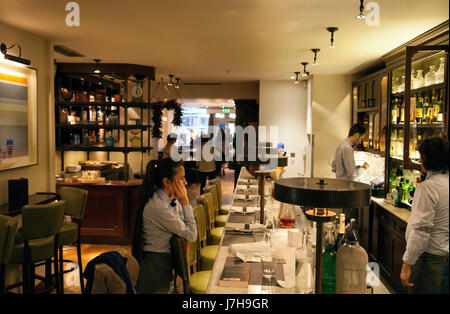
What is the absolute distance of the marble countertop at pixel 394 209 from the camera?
403 centimetres

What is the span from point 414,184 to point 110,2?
3.53 m

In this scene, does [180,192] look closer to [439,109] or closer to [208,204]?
[208,204]

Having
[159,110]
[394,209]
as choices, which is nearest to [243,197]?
[394,209]

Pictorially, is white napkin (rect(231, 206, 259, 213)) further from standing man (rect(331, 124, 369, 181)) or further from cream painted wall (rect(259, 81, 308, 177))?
cream painted wall (rect(259, 81, 308, 177))

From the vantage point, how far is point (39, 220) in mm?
3264

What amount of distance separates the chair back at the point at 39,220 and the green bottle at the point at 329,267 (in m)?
2.34

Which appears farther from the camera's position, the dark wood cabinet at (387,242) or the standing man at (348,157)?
the standing man at (348,157)

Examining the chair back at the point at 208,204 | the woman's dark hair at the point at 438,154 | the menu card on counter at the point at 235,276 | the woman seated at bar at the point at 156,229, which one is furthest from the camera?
the chair back at the point at 208,204

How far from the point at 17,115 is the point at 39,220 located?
53.1 inches

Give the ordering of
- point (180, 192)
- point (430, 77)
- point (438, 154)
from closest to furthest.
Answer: point (438, 154), point (180, 192), point (430, 77)

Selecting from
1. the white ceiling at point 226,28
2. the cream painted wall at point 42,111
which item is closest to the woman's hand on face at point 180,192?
the white ceiling at point 226,28

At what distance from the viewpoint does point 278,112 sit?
8461 millimetres

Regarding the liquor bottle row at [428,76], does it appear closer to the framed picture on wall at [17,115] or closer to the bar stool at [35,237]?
the bar stool at [35,237]
